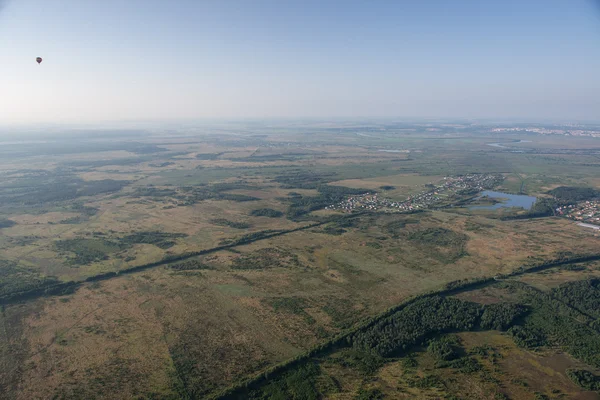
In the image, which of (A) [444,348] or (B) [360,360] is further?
(A) [444,348]

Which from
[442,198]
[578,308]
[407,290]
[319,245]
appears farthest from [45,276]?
[442,198]

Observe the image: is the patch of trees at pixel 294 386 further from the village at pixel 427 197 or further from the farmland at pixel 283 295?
the village at pixel 427 197

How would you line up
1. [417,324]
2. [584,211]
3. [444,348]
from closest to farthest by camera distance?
1. [444,348]
2. [417,324]
3. [584,211]

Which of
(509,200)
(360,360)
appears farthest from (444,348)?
→ (509,200)

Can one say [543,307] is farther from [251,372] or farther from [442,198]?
[442,198]

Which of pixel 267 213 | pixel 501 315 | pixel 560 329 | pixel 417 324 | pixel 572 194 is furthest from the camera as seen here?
→ pixel 572 194

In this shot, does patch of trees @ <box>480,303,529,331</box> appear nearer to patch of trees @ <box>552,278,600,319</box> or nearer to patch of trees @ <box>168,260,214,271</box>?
patch of trees @ <box>552,278,600,319</box>

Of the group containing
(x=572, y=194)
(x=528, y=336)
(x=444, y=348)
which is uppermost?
(x=572, y=194)

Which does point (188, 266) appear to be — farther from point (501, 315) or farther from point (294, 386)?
point (501, 315)
